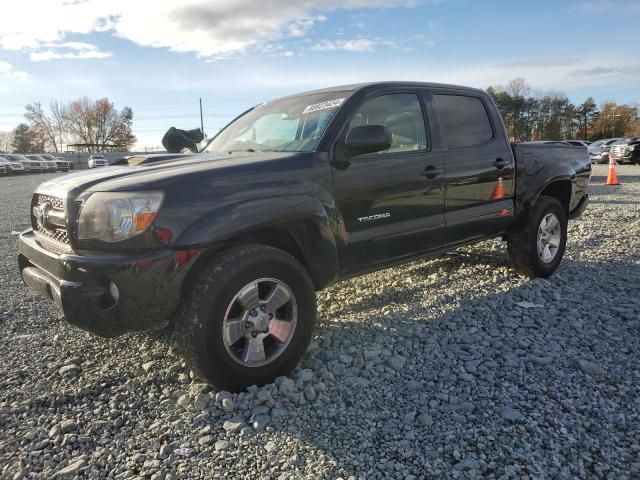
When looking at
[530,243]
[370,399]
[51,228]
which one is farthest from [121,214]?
[530,243]

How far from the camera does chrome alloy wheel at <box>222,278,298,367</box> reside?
2773mm

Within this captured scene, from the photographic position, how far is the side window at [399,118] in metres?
3.66

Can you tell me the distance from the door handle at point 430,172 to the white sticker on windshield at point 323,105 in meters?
0.85

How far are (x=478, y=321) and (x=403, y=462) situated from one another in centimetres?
185

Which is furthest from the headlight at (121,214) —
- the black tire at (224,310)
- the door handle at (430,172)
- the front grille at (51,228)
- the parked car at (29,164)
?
the parked car at (29,164)

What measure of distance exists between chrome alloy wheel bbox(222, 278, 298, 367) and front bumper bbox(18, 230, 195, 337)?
349 mm

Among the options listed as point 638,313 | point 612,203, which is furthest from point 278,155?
point 612,203

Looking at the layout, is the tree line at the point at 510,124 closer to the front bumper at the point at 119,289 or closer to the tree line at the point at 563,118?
the tree line at the point at 563,118

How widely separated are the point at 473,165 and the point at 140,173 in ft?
8.96

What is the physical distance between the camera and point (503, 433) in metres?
2.39

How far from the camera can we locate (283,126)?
3.78 m

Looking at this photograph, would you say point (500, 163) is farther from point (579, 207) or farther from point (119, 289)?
point (119, 289)

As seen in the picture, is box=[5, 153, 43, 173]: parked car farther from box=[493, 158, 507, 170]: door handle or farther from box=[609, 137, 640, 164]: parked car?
box=[493, 158, 507, 170]: door handle

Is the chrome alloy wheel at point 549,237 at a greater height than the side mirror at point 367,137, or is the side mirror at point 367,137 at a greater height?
the side mirror at point 367,137
